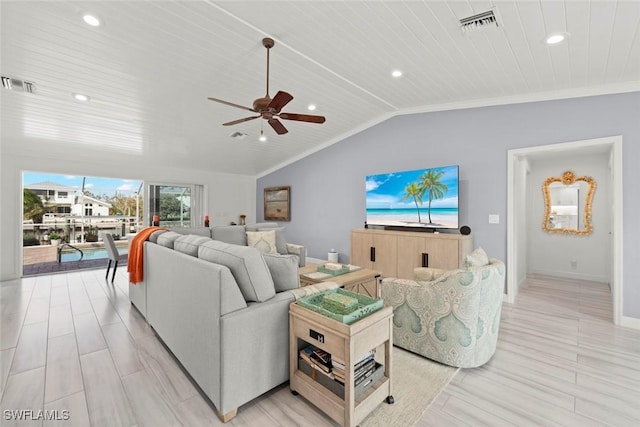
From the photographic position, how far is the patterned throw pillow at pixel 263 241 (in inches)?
186

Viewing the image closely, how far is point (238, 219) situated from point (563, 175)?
24.0 ft

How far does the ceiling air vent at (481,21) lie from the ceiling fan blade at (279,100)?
62.6 inches

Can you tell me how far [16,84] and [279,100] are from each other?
3.01m

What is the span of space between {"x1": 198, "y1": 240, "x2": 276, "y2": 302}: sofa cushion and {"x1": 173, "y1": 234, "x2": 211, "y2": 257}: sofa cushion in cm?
51

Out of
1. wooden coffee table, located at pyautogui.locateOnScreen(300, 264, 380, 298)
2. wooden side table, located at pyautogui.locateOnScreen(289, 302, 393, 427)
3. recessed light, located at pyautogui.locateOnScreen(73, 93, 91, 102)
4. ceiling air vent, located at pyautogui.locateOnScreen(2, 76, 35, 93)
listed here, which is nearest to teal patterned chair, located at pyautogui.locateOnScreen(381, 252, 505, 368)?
wooden side table, located at pyautogui.locateOnScreen(289, 302, 393, 427)

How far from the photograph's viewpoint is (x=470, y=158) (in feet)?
13.7

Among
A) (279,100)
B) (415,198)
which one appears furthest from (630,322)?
(279,100)

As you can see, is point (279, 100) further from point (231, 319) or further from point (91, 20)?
point (231, 319)

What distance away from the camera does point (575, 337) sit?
273 centimetres

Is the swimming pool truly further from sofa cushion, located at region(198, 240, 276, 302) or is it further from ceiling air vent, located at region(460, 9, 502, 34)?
ceiling air vent, located at region(460, 9, 502, 34)

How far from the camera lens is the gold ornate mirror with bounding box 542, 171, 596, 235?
4.87 meters

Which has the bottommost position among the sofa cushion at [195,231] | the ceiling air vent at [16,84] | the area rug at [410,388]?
the area rug at [410,388]

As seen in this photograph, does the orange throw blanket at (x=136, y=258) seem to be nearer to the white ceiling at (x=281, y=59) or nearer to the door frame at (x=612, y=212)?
the white ceiling at (x=281, y=59)

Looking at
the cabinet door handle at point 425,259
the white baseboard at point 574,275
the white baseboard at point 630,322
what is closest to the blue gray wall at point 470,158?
the white baseboard at point 630,322
